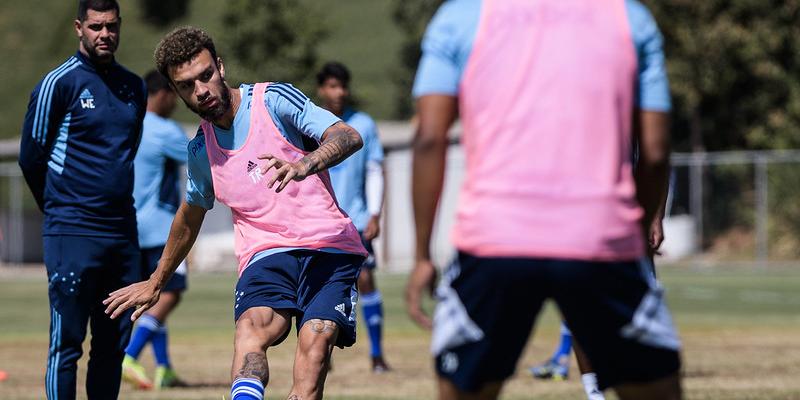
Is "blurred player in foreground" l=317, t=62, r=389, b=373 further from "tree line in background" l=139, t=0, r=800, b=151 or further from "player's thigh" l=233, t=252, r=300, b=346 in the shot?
"tree line in background" l=139, t=0, r=800, b=151

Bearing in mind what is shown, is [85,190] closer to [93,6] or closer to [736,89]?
[93,6]

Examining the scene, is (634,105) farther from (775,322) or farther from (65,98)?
(775,322)

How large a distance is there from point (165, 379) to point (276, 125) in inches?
216

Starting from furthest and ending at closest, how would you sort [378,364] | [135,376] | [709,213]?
[709,213]
[378,364]
[135,376]

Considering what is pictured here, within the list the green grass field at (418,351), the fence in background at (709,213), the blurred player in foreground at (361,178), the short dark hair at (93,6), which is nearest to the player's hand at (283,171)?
the short dark hair at (93,6)

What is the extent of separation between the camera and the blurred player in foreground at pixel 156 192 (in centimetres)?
1102

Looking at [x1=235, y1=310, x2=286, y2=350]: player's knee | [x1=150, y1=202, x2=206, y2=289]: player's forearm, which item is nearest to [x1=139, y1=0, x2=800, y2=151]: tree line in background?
[x1=150, y1=202, x2=206, y2=289]: player's forearm

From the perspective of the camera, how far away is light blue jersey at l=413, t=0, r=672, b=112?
4.35m

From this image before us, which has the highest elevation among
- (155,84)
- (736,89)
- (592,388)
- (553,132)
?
(736,89)

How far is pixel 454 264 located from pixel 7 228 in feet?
129

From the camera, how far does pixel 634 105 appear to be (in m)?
4.39

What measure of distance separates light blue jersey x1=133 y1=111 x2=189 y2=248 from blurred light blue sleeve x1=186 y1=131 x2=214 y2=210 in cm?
435

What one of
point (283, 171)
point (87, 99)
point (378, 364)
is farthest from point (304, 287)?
point (378, 364)

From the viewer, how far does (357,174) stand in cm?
1183
